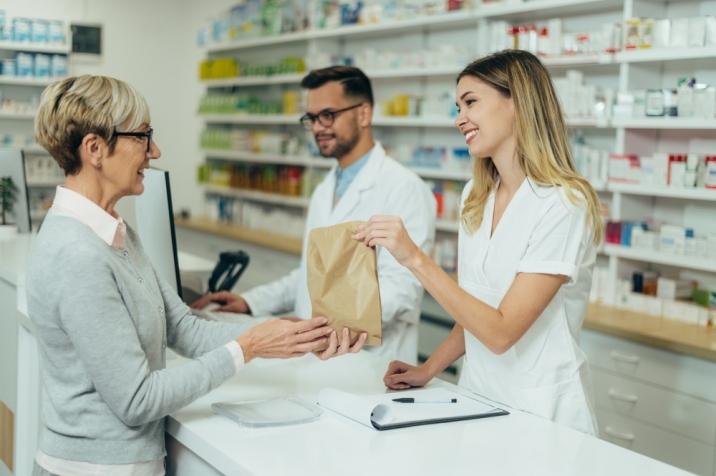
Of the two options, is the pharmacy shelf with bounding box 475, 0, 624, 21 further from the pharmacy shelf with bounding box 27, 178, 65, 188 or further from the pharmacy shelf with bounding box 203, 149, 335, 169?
the pharmacy shelf with bounding box 27, 178, 65, 188

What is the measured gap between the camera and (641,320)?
3.40 m

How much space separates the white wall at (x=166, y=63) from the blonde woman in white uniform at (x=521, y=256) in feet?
16.9

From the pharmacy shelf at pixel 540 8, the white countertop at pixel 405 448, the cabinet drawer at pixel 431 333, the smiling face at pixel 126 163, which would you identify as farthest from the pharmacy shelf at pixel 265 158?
the white countertop at pixel 405 448

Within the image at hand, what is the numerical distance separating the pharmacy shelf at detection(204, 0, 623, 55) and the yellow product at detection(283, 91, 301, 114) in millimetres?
449

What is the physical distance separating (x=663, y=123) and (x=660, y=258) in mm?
636

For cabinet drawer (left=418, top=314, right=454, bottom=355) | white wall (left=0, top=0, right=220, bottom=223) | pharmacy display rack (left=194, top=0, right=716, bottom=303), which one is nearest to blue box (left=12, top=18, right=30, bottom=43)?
white wall (left=0, top=0, right=220, bottom=223)

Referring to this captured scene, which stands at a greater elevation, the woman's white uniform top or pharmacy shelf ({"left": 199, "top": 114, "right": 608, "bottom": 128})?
pharmacy shelf ({"left": 199, "top": 114, "right": 608, "bottom": 128})

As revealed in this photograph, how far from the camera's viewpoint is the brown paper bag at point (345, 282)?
5.53ft

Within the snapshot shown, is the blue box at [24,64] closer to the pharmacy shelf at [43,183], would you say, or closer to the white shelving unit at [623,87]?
the pharmacy shelf at [43,183]

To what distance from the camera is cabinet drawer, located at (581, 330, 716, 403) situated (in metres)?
2.96

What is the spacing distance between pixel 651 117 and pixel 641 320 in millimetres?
973

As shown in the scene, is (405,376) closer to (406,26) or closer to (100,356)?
(100,356)

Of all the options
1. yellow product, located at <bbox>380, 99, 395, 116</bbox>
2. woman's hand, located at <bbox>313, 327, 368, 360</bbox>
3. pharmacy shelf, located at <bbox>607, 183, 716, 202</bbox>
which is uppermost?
yellow product, located at <bbox>380, 99, 395, 116</bbox>

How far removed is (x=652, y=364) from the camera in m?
3.13
